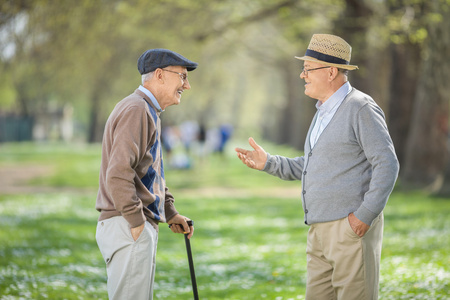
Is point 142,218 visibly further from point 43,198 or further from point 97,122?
point 97,122

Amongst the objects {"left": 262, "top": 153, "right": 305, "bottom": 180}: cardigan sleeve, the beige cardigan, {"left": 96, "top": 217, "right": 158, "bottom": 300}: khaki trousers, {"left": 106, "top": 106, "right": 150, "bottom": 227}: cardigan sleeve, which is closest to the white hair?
the beige cardigan

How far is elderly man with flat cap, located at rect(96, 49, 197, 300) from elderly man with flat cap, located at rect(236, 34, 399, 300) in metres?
0.96

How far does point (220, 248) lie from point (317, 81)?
7.63 m

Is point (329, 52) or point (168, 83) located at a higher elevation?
point (329, 52)

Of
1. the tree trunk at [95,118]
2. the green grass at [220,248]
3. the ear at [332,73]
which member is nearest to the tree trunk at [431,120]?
the green grass at [220,248]

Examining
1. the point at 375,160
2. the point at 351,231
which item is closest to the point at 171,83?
the point at 375,160

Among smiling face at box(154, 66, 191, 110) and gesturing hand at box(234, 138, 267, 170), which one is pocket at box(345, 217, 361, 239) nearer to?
gesturing hand at box(234, 138, 267, 170)

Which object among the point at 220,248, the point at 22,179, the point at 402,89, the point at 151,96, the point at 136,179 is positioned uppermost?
the point at 402,89

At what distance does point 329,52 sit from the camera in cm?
Result: 471

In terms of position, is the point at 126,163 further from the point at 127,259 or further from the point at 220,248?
the point at 220,248

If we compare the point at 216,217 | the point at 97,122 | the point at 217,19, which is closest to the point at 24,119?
the point at 97,122

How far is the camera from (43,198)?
19.9 meters

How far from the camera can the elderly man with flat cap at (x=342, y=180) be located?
4.43 m

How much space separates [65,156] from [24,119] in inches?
931
